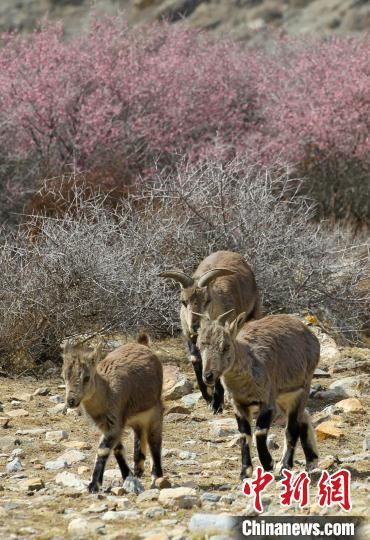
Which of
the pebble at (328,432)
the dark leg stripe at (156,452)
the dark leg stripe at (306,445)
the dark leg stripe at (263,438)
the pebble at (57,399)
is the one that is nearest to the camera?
the dark leg stripe at (263,438)

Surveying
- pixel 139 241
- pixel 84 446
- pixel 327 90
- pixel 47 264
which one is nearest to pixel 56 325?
pixel 47 264

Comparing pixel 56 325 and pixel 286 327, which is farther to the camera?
pixel 56 325

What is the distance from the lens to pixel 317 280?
1481 cm

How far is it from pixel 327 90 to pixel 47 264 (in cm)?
1087

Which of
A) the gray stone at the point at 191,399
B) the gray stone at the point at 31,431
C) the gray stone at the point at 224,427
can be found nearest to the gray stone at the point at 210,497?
the gray stone at the point at 224,427

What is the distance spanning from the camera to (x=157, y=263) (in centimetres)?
1426

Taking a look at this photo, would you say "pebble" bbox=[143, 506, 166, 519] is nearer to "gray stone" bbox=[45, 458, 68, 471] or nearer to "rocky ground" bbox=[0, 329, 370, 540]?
"rocky ground" bbox=[0, 329, 370, 540]

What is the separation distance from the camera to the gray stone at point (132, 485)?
814 centimetres

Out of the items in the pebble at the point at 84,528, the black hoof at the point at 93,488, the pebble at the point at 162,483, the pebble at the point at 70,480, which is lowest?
the pebble at the point at 162,483

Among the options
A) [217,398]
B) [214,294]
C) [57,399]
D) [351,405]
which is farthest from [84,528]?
[214,294]

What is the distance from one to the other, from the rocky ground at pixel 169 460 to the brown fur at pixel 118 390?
1.28ft

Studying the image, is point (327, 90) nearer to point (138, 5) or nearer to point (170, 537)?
point (170, 537)

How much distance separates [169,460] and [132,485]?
57.4 inches

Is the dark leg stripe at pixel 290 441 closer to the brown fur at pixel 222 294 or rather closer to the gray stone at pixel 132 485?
the gray stone at pixel 132 485
